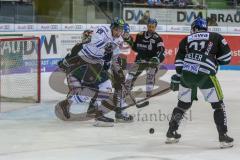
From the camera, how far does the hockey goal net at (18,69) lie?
1105cm

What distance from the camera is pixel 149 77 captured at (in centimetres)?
1088

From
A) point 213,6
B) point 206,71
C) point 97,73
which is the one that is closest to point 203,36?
point 206,71

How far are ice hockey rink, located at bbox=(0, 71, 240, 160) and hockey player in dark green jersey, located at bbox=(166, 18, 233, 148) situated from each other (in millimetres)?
394

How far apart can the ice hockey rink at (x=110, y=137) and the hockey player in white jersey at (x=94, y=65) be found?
326mm

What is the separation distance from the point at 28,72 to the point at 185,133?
13.7ft

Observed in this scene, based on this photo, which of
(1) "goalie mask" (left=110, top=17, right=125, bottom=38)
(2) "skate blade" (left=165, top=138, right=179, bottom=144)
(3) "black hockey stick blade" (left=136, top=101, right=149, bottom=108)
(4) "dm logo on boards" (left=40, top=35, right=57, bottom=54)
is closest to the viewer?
(2) "skate blade" (left=165, top=138, right=179, bottom=144)

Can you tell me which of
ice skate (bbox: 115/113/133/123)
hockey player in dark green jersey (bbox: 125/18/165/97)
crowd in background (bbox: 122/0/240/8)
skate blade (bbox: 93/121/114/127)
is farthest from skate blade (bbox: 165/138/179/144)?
crowd in background (bbox: 122/0/240/8)

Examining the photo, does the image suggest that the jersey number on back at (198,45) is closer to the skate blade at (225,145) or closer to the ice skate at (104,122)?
the skate blade at (225,145)

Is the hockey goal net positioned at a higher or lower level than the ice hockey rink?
higher

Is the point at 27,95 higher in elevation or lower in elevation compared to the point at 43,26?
lower

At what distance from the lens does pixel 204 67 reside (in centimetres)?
681

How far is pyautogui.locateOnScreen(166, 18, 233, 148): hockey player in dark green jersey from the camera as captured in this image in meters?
6.76

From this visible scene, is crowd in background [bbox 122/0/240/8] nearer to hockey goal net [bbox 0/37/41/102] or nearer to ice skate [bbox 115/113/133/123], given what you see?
hockey goal net [bbox 0/37/41/102]

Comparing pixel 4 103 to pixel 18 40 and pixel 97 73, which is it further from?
pixel 97 73
